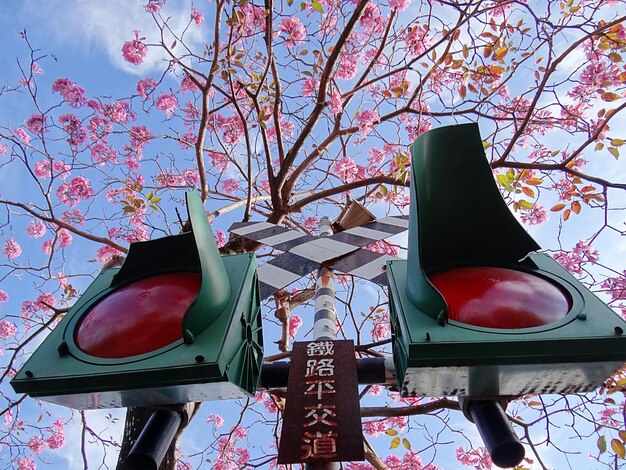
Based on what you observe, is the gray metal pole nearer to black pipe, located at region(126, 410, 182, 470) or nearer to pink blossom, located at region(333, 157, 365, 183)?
black pipe, located at region(126, 410, 182, 470)

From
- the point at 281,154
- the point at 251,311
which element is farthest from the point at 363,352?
the point at 251,311

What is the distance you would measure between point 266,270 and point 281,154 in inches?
131

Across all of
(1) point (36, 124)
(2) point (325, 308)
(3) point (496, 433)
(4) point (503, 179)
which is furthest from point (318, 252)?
(1) point (36, 124)

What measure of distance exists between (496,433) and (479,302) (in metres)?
0.33

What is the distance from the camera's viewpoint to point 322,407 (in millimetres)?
1294

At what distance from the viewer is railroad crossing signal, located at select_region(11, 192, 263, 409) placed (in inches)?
43.7

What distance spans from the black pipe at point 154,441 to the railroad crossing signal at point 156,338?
Result: 6 centimetres

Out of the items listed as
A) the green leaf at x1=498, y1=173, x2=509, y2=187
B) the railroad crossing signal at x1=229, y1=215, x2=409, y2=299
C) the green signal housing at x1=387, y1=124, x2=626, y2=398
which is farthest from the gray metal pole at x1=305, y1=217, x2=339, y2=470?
the green leaf at x1=498, y1=173, x2=509, y2=187

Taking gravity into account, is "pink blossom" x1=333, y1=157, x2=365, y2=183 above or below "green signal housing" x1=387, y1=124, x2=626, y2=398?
above

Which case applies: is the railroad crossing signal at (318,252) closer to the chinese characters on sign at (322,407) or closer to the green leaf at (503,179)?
the chinese characters on sign at (322,407)

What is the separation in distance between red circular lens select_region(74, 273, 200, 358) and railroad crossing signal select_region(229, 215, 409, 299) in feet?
2.31

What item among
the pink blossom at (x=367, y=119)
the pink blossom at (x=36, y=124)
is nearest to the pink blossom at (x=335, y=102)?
the pink blossom at (x=367, y=119)

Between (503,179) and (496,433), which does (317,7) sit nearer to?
(503,179)

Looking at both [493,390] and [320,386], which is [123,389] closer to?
[320,386]
